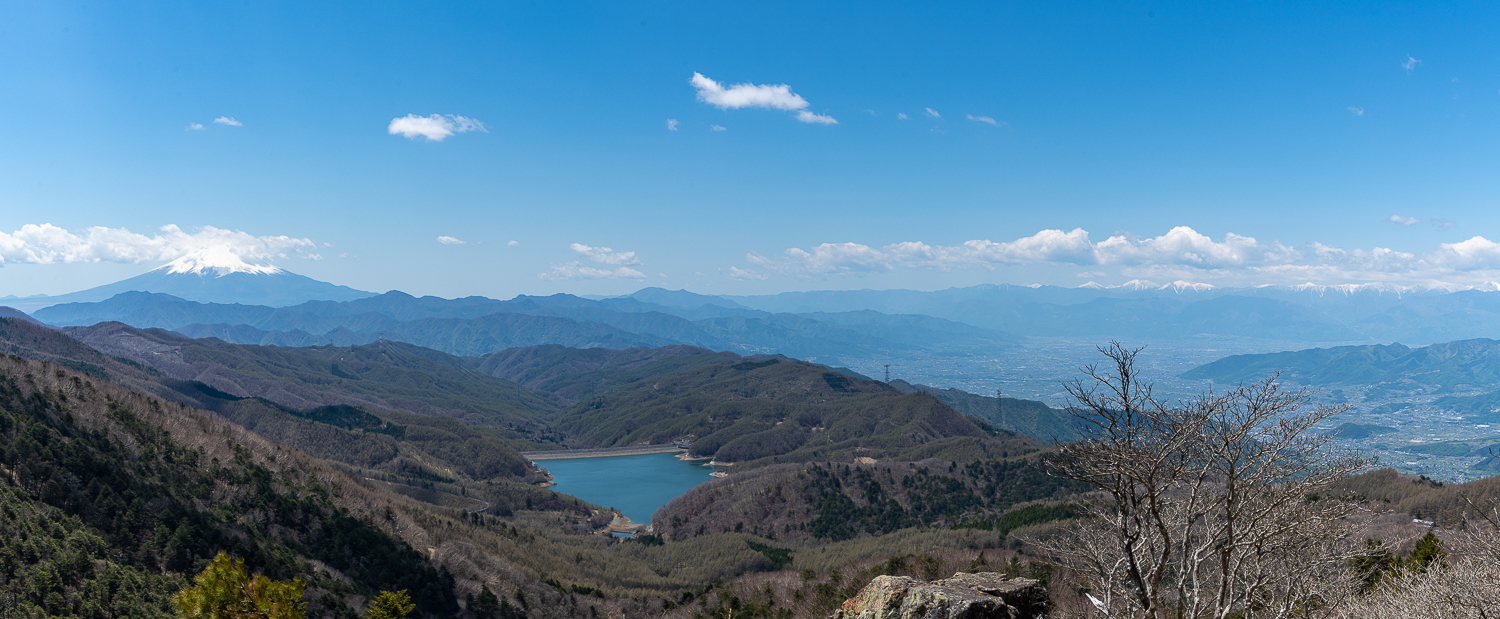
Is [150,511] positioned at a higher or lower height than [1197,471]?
lower

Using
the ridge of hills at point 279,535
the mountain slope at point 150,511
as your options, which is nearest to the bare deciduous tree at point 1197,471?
the ridge of hills at point 279,535

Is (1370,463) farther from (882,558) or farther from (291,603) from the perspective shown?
(882,558)

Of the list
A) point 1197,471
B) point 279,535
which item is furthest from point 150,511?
point 1197,471

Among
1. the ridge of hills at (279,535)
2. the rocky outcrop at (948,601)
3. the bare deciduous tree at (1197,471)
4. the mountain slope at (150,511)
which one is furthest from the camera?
the ridge of hills at (279,535)

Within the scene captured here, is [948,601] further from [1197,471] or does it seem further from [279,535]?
[279,535]

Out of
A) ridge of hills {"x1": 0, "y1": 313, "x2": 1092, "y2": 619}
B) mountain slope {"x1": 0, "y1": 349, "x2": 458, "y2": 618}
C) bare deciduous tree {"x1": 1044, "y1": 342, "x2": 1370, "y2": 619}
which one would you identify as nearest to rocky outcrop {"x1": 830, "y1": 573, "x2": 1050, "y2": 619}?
bare deciduous tree {"x1": 1044, "y1": 342, "x2": 1370, "y2": 619}

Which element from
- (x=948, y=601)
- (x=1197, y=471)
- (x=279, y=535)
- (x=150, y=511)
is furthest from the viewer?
(x=279, y=535)

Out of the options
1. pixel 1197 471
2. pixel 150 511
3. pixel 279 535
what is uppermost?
pixel 1197 471

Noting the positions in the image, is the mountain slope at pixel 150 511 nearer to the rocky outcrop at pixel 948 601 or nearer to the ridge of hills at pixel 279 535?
the ridge of hills at pixel 279 535

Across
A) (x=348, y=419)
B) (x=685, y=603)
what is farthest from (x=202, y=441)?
(x=348, y=419)
